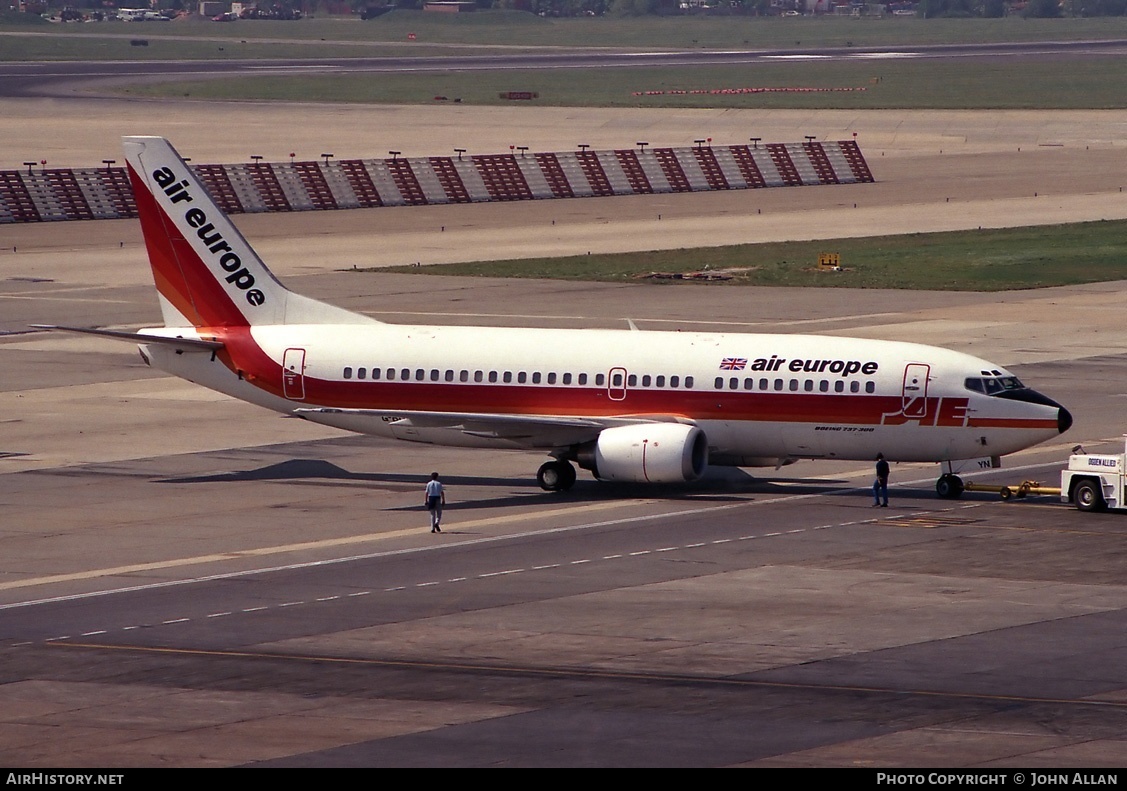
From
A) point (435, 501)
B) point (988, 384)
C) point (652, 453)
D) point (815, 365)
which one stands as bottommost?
point (435, 501)

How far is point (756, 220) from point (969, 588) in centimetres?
8894

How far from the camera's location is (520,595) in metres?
43.3

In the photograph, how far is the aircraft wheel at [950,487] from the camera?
2173 inches

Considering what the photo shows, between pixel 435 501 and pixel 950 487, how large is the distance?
557 inches

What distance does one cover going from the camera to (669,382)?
5541 centimetres

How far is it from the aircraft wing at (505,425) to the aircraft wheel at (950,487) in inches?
A: 289

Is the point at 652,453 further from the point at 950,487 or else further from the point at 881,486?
the point at 950,487

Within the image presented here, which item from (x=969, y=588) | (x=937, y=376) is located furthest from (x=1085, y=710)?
(x=937, y=376)

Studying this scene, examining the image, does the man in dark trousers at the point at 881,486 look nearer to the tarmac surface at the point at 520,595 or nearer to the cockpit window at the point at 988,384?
the tarmac surface at the point at 520,595

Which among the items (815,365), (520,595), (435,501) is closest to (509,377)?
(435,501)

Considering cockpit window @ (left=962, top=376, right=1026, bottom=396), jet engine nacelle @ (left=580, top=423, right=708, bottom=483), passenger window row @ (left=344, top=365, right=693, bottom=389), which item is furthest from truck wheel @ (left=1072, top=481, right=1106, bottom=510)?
passenger window row @ (left=344, top=365, right=693, bottom=389)
